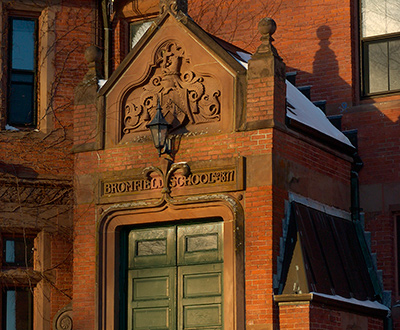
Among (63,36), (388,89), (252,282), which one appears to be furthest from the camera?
(63,36)

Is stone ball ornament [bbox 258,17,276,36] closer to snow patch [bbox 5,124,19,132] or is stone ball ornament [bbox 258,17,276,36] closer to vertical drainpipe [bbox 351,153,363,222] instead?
vertical drainpipe [bbox 351,153,363,222]

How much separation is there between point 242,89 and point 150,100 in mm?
1543

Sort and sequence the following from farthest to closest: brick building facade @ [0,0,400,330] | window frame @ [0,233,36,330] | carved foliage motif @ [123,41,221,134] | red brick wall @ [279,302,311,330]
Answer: window frame @ [0,233,36,330] < carved foliage motif @ [123,41,221,134] < brick building facade @ [0,0,400,330] < red brick wall @ [279,302,311,330]

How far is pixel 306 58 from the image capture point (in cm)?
1827

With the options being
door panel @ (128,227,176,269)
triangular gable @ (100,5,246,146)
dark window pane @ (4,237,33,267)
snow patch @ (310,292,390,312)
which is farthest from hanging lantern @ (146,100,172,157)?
dark window pane @ (4,237,33,267)

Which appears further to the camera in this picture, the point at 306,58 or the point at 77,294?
the point at 306,58

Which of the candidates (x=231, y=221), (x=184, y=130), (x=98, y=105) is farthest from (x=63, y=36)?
(x=231, y=221)

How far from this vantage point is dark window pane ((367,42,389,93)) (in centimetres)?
1753

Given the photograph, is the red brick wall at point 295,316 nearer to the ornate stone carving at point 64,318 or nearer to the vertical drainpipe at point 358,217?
the vertical drainpipe at point 358,217

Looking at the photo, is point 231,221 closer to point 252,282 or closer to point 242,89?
point 252,282

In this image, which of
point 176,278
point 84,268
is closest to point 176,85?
point 176,278

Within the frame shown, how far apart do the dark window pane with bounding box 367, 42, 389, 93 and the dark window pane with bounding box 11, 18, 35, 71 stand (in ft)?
19.4

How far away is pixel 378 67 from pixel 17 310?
735cm

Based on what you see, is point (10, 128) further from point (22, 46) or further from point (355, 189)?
point (355, 189)
